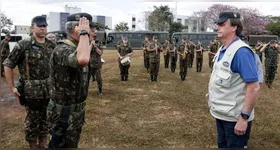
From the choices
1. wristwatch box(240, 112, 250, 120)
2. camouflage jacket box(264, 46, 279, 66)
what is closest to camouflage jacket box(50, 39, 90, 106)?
wristwatch box(240, 112, 250, 120)

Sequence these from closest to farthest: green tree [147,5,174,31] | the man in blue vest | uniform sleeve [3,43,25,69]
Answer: the man in blue vest, uniform sleeve [3,43,25,69], green tree [147,5,174,31]

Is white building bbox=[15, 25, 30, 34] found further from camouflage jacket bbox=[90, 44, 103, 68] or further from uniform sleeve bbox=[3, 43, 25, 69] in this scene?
uniform sleeve bbox=[3, 43, 25, 69]

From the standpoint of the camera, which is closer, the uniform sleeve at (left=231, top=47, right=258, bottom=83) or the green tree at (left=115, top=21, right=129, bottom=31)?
the uniform sleeve at (left=231, top=47, right=258, bottom=83)

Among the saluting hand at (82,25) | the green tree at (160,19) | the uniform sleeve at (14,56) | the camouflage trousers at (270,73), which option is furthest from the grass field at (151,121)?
the green tree at (160,19)

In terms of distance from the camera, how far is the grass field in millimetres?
4758

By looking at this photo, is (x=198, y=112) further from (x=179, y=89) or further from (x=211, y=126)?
(x=179, y=89)

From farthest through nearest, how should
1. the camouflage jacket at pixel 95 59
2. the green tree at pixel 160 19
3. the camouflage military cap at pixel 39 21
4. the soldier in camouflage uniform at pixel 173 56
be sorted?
1. the green tree at pixel 160 19
2. the soldier in camouflage uniform at pixel 173 56
3. the camouflage jacket at pixel 95 59
4. the camouflage military cap at pixel 39 21

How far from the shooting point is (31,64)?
374cm

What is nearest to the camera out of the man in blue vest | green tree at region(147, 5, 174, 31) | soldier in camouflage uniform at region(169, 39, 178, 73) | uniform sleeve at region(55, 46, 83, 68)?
uniform sleeve at region(55, 46, 83, 68)

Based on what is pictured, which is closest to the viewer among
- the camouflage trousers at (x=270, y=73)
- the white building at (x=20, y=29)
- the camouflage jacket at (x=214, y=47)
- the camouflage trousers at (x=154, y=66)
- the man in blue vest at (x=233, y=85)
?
the man in blue vest at (x=233, y=85)

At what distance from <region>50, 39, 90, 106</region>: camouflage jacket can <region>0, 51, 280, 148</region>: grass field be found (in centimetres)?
194

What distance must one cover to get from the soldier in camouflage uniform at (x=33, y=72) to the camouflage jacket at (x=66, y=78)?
111 centimetres

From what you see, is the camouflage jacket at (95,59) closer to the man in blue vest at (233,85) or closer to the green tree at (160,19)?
the man in blue vest at (233,85)

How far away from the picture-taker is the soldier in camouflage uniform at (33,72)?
3.70 metres
